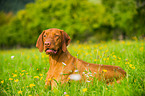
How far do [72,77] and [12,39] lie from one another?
29.3 m

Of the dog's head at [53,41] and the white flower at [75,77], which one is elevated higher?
the dog's head at [53,41]

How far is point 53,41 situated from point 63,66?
0.61 meters

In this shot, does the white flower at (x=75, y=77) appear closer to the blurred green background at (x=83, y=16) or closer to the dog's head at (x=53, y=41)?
the dog's head at (x=53, y=41)

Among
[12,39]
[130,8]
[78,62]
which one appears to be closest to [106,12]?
[130,8]

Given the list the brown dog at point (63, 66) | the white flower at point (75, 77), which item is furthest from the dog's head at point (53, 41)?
the white flower at point (75, 77)

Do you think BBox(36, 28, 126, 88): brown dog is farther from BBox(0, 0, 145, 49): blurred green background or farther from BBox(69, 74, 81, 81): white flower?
BBox(0, 0, 145, 49): blurred green background

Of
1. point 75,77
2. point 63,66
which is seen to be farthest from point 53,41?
point 75,77

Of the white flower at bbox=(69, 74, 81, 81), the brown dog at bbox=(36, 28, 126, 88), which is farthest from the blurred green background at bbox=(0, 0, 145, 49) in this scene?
the white flower at bbox=(69, 74, 81, 81)

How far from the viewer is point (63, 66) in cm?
298

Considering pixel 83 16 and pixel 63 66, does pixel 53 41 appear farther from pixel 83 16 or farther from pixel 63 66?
pixel 83 16

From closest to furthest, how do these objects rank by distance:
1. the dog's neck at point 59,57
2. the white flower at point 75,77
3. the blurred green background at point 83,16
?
the white flower at point 75,77
the dog's neck at point 59,57
the blurred green background at point 83,16

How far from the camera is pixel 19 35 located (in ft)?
91.9

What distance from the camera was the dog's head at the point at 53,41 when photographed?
2.81m

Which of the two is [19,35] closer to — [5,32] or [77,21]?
[5,32]
